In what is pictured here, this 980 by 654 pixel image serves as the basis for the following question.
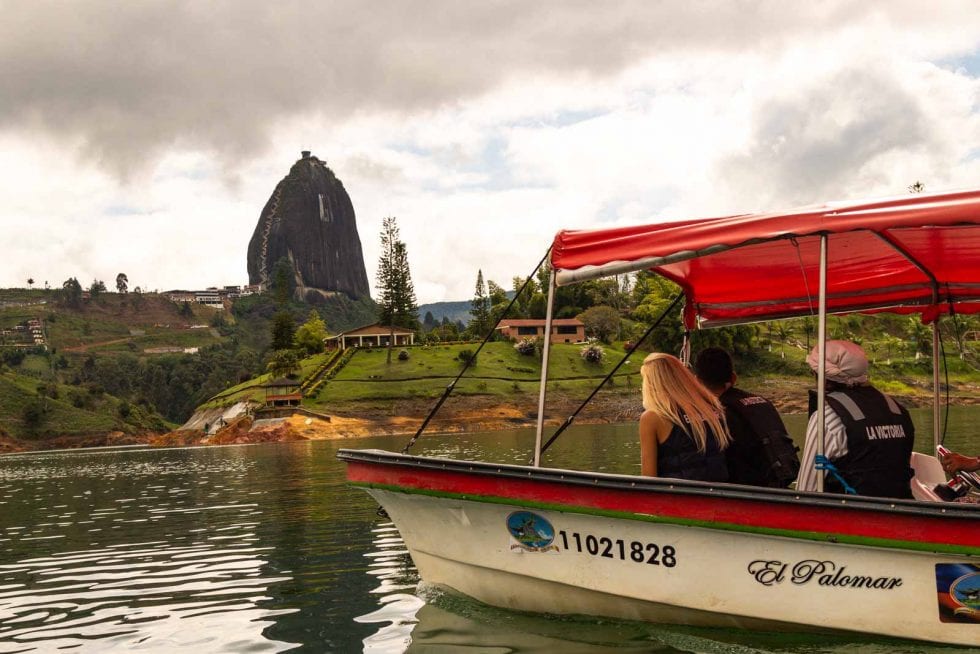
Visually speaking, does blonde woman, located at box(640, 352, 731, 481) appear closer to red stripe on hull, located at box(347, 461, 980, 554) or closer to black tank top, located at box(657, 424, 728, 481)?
black tank top, located at box(657, 424, 728, 481)

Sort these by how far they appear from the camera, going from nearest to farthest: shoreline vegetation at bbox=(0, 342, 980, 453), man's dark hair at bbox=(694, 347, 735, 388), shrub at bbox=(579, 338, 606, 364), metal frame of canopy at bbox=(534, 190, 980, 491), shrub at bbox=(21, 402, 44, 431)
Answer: metal frame of canopy at bbox=(534, 190, 980, 491), man's dark hair at bbox=(694, 347, 735, 388), shoreline vegetation at bbox=(0, 342, 980, 453), shrub at bbox=(579, 338, 606, 364), shrub at bbox=(21, 402, 44, 431)

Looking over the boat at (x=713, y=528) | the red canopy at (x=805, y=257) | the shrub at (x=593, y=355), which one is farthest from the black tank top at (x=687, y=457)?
the shrub at (x=593, y=355)

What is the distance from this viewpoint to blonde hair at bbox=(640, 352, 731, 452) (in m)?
6.87

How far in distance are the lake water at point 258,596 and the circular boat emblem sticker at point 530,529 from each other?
2.43 feet

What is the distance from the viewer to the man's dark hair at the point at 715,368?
7.52m

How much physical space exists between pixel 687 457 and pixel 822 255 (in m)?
1.83

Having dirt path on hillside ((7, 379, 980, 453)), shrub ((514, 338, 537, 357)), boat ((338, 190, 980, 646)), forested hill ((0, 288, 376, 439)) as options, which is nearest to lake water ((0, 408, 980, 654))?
boat ((338, 190, 980, 646))

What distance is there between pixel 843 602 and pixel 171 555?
10164 mm

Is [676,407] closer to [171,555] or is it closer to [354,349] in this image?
[171,555]

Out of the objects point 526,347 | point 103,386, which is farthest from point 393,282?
point 103,386

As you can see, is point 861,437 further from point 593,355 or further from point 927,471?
point 593,355

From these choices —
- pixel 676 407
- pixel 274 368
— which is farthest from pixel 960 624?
pixel 274 368

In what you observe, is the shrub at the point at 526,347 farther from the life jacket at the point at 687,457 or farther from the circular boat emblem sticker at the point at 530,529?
the life jacket at the point at 687,457

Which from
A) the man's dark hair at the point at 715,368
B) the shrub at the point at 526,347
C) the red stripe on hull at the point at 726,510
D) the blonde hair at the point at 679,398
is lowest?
the red stripe on hull at the point at 726,510
